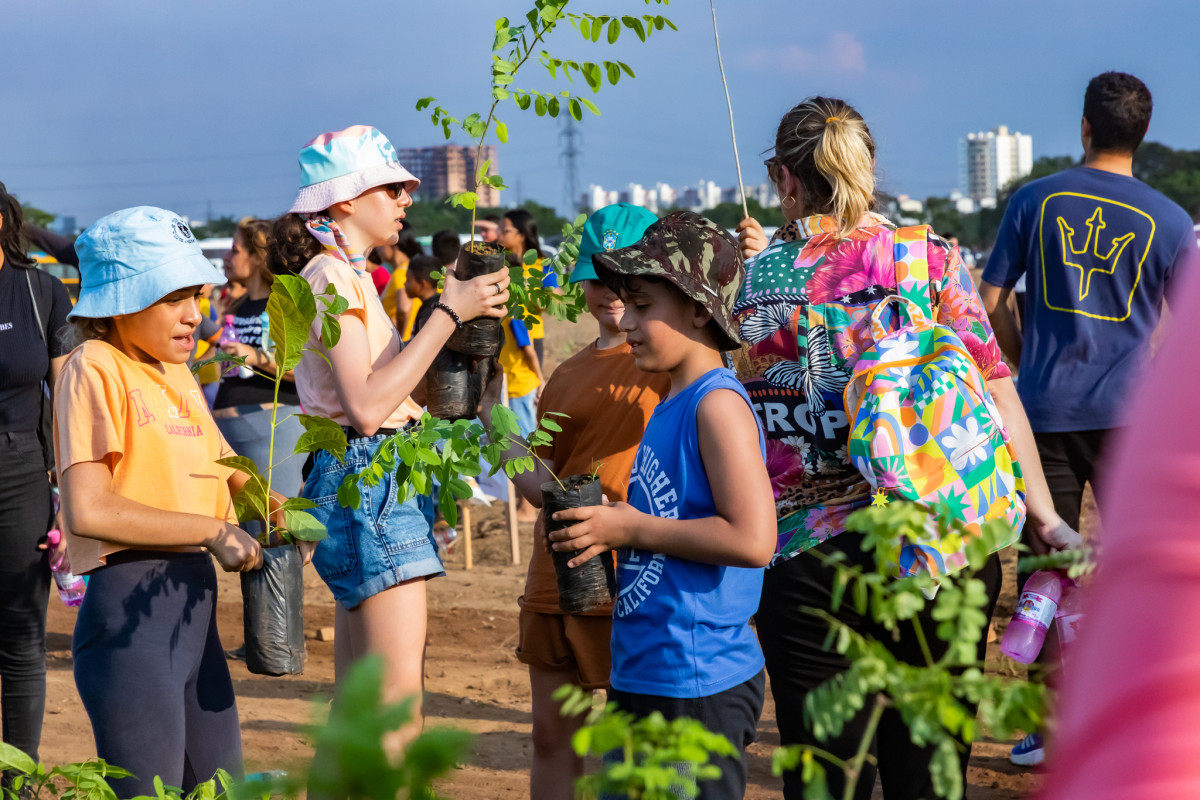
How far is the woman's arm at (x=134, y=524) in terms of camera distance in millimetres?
2361

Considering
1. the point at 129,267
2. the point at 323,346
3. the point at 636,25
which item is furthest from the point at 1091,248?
the point at 129,267

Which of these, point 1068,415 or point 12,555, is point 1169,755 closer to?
point 1068,415

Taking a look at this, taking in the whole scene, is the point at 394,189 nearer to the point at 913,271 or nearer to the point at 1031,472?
the point at 913,271

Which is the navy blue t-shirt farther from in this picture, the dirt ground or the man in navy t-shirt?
the dirt ground

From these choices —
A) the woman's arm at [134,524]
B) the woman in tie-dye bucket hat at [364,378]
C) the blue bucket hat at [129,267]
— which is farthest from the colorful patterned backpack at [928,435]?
the blue bucket hat at [129,267]

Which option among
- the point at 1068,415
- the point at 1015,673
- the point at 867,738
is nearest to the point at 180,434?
the point at 867,738

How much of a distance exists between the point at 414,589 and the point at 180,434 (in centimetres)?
70

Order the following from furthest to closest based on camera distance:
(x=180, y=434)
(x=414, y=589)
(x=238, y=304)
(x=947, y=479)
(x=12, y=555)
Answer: (x=238, y=304) → (x=12, y=555) → (x=414, y=589) → (x=180, y=434) → (x=947, y=479)

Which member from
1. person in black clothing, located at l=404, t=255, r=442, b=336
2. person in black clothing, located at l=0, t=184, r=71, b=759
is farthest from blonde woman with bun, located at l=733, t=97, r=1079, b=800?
person in black clothing, located at l=404, t=255, r=442, b=336

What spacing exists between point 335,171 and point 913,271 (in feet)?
4.99

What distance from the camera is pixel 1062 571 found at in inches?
116

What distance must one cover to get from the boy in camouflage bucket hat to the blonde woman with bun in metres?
0.19

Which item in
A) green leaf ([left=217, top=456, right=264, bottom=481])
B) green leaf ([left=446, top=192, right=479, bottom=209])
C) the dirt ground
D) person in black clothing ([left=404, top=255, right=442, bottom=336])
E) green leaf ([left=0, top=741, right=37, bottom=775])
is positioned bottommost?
the dirt ground

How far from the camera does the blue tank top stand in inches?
89.3
